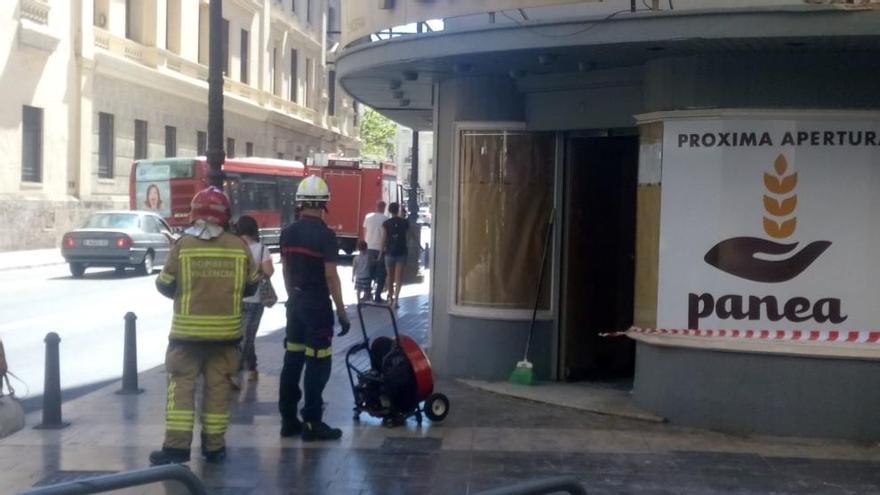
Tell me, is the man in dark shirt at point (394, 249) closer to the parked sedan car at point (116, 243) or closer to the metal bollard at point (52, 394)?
Answer: the parked sedan car at point (116, 243)

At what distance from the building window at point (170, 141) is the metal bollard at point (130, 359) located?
99.7 feet

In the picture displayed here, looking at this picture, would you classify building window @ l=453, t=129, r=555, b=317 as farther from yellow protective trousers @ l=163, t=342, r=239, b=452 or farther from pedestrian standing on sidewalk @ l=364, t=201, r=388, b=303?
pedestrian standing on sidewalk @ l=364, t=201, r=388, b=303

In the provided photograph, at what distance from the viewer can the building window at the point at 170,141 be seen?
40.2 m

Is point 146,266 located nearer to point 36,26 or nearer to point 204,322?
point 36,26

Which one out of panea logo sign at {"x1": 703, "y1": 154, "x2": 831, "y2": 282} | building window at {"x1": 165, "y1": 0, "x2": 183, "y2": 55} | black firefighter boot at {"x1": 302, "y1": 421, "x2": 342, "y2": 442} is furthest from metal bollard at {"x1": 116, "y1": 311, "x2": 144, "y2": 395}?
building window at {"x1": 165, "y1": 0, "x2": 183, "y2": 55}

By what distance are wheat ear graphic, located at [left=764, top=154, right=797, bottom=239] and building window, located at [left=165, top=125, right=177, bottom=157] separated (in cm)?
3358

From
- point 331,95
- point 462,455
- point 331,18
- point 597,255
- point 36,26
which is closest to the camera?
point 462,455

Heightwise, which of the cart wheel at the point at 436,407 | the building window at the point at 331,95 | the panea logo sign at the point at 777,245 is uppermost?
the building window at the point at 331,95

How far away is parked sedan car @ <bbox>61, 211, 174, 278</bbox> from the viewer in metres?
25.1

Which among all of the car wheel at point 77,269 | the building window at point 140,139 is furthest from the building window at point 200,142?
the car wheel at point 77,269

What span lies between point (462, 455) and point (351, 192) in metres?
26.2

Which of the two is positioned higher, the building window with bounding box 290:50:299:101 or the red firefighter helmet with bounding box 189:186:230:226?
the building window with bounding box 290:50:299:101

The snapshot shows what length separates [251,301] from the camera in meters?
11.0

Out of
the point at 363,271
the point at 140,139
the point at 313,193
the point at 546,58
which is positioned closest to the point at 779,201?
the point at 546,58
